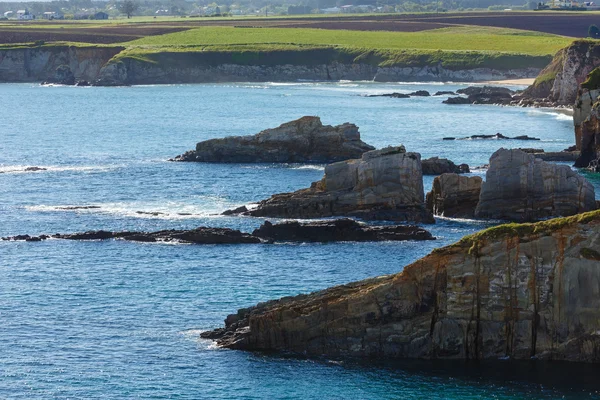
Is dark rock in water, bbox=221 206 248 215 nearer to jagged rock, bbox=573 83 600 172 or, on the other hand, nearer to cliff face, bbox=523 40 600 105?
jagged rock, bbox=573 83 600 172

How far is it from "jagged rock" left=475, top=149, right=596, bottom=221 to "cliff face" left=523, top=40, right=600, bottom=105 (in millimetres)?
84468

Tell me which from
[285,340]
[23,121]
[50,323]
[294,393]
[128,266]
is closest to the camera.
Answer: [294,393]

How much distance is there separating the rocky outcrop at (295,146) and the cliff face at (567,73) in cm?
5864

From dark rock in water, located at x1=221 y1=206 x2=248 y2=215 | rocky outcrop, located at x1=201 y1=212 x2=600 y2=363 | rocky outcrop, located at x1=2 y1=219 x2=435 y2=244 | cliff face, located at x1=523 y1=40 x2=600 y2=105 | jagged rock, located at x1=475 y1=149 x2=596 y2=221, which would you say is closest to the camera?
rocky outcrop, located at x1=201 y1=212 x2=600 y2=363

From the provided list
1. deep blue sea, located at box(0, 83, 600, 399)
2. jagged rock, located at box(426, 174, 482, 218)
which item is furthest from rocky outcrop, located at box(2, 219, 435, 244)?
jagged rock, located at box(426, 174, 482, 218)

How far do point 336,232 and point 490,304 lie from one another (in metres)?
27.7

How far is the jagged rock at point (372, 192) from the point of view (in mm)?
77625

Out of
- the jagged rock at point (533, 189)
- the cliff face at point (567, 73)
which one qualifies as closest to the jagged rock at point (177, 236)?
the jagged rock at point (533, 189)

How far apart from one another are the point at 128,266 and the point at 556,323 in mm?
28180

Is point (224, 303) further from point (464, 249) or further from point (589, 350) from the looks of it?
point (589, 350)

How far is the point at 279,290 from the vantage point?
58.9m

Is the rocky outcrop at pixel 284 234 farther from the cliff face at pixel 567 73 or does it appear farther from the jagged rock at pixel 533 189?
the cliff face at pixel 567 73

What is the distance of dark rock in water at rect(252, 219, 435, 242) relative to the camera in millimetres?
71438

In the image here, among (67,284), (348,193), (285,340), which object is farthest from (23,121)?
(285,340)
